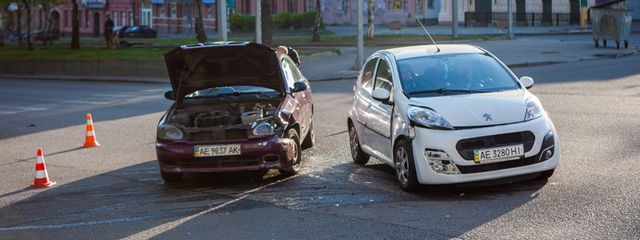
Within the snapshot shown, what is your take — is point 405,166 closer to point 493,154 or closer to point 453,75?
point 493,154

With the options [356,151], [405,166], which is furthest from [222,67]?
[405,166]

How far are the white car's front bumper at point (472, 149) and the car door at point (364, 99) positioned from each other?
1829 millimetres

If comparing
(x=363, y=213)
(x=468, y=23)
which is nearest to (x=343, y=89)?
(x=363, y=213)

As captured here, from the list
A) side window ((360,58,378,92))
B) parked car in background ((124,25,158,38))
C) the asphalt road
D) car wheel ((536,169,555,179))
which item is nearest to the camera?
the asphalt road

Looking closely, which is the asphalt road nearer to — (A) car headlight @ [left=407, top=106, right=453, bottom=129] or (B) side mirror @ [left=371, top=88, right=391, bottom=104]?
(A) car headlight @ [left=407, top=106, right=453, bottom=129]

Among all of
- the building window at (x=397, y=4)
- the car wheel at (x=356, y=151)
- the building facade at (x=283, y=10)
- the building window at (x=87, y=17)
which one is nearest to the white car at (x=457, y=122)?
the car wheel at (x=356, y=151)

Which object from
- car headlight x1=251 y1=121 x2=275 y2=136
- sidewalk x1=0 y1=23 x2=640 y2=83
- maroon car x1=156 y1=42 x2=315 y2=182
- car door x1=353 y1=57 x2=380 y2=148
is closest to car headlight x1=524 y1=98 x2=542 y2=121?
car door x1=353 y1=57 x2=380 y2=148

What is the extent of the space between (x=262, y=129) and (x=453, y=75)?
213 cm

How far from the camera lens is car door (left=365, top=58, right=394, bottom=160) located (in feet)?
31.0

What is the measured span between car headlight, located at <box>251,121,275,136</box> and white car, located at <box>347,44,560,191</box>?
44.3 inches

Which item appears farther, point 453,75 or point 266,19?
point 266,19

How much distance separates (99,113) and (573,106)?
32.6 feet

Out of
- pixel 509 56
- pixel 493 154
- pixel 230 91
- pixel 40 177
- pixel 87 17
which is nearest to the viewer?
pixel 493 154

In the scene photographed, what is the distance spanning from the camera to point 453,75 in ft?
31.1
